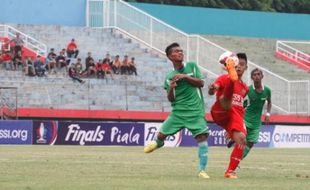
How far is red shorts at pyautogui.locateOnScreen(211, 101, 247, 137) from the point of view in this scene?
1755 cm

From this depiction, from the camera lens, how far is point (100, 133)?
128 ft

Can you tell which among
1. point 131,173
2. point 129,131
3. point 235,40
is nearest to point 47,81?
point 129,131

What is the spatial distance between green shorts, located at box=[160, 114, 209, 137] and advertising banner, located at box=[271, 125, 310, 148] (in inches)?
973

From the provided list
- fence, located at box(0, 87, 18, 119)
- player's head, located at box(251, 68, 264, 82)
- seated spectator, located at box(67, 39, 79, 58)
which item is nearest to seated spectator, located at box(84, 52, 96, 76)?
seated spectator, located at box(67, 39, 79, 58)

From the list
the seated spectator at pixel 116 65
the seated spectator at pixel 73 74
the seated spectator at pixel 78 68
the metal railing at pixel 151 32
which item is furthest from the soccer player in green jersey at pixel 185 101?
the metal railing at pixel 151 32

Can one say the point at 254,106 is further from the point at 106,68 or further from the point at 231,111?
the point at 106,68

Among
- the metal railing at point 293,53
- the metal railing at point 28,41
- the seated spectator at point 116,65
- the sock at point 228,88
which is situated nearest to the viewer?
the sock at point 228,88

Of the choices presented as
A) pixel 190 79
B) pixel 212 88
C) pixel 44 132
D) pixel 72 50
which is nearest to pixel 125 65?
pixel 72 50

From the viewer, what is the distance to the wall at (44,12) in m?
53.9

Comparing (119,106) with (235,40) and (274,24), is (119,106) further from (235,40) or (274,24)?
(274,24)

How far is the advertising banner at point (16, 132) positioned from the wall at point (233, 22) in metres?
23.8

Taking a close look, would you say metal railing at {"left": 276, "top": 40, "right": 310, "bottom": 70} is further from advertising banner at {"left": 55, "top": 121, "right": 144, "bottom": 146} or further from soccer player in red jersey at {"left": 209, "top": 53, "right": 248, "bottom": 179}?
soccer player in red jersey at {"left": 209, "top": 53, "right": 248, "bottom": 179}

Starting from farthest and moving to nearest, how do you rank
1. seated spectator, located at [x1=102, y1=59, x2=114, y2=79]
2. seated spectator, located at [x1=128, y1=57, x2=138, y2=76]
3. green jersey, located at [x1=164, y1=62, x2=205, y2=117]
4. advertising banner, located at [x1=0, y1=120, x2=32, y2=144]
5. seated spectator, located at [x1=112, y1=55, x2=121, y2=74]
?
1. seated spectator, located at [x1=128, y1=57, x2=138, y2=76]
2. seated spectator, located at [x1=112, y1=55, x2=121, y2=74]
3. seated spectator, located at [x1=102, y1=59, x2=114, y2=79]
4. advertising banner, located at [x1=0, y1=120, x2=32, y2=144]
5. green jersey, located at [x1=164, y1=62, x2=205, y2=117]

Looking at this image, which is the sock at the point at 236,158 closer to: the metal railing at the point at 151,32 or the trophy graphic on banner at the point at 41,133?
the trophy graphic on banner at the point at 41,133
